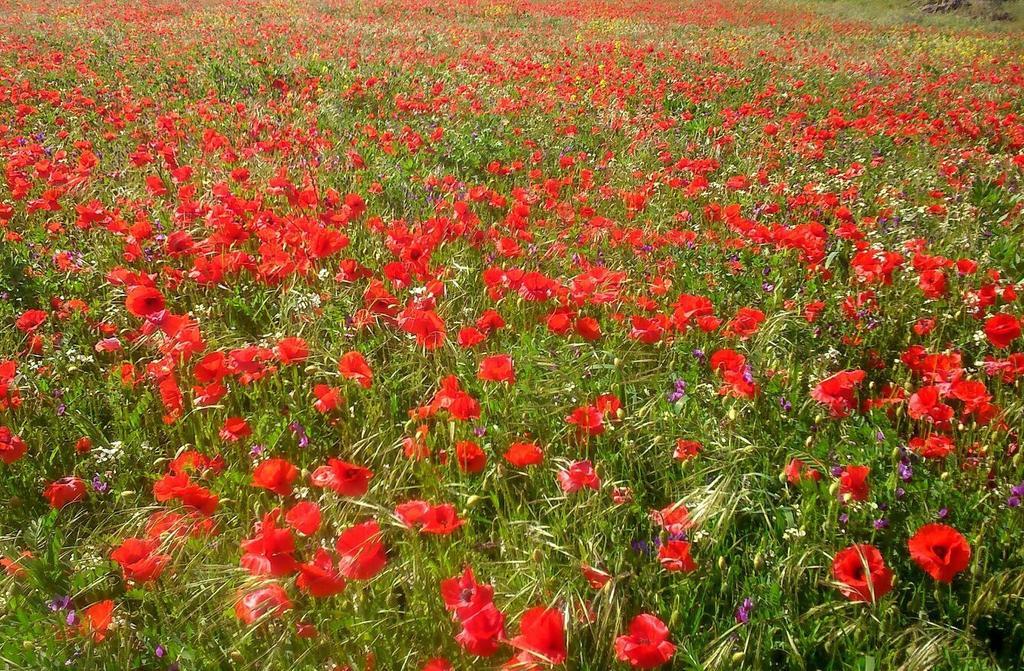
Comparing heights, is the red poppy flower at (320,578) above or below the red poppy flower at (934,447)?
above

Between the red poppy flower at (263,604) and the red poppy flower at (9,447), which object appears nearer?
the red poppy flower at (263,604)

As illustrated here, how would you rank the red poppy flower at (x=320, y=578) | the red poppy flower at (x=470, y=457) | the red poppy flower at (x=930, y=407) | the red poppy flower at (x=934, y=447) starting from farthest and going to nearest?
the red poppy flower at (x=930, y=407) → the red poppy flower at (x=934, y=447) → the red poppy flower at (x=470, y=457) → the red poppy flower at (x=320, y=578)

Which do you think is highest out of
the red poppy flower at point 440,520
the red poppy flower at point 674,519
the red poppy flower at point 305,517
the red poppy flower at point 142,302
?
the red poppy flower at point 142,302

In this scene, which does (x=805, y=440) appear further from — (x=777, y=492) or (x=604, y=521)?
(x=604, y=521)

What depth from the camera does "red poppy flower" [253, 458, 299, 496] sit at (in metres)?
1.81

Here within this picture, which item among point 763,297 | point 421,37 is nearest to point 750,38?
point 421,37

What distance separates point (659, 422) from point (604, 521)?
0.59m

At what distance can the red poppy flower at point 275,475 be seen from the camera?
181 cm

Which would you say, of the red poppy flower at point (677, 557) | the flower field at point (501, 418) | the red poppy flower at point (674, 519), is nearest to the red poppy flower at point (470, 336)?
the flower field at point (501, 418)

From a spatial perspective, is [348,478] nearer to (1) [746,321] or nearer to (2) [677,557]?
(2) [677,557]

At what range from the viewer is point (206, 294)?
11.3 ft

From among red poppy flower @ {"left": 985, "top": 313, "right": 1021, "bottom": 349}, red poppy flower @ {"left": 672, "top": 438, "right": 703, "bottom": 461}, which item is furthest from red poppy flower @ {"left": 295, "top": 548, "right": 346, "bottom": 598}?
red poppy flower @ {"left": 985, "top": 313, "right": 1021, "bottom": 349}

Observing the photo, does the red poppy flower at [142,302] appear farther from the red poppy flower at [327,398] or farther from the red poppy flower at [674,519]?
the red poppy flower at [674,519]

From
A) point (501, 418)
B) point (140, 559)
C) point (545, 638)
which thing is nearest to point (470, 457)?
point (501, 418)
